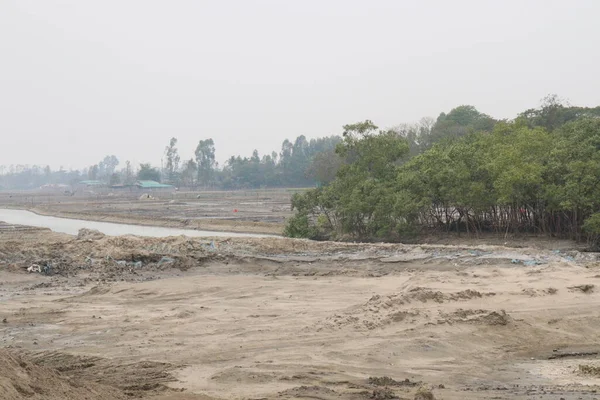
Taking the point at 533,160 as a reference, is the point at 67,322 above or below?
below

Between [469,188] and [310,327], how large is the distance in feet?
59.9

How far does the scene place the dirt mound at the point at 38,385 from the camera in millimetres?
6707

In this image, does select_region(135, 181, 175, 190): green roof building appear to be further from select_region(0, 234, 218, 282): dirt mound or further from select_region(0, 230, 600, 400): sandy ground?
select_region(0, 230, 600, 400): sandy ground

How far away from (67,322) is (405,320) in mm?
6841

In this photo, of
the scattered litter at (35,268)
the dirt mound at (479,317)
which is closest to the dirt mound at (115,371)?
the dirt mound at (479,317)

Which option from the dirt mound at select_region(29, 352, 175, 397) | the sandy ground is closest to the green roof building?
the sandy ground

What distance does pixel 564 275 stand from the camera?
17.3m

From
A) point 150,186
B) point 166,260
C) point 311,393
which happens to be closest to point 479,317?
point 311,393

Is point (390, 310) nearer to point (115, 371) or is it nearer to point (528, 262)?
point (115, 371)

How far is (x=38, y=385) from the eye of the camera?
7137 mm

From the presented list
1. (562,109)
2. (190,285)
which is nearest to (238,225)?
(562,109)

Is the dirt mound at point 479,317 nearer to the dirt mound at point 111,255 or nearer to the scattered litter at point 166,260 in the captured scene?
the dirt mound at point 111,255

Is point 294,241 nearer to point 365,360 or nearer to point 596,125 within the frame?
point 596,125

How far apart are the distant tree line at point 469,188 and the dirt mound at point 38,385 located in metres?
21.4
